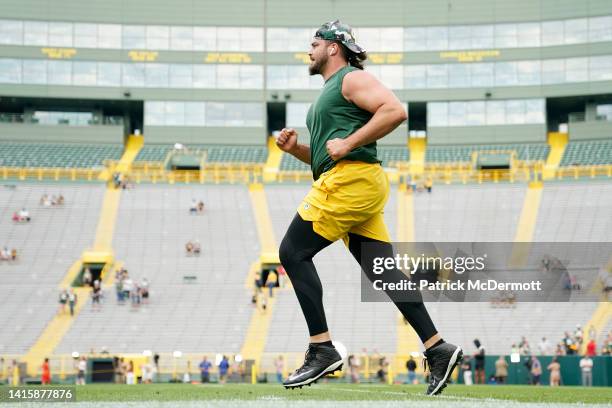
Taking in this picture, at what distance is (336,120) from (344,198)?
0.52 metres

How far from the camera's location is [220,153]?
60.8m

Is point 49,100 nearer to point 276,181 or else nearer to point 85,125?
point 85,125

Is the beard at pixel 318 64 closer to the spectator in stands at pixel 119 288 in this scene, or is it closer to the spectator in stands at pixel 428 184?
the spectator in stands at pixel 119 288

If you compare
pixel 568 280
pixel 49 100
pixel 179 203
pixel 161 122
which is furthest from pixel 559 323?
pixel 49 100

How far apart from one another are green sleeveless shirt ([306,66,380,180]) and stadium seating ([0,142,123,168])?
168 ft

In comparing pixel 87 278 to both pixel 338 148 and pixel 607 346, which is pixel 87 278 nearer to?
pixel 607 346

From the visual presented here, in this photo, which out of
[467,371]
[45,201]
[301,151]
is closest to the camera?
[301,151]

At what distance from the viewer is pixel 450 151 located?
59.8 metres

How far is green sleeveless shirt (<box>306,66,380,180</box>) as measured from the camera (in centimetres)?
623

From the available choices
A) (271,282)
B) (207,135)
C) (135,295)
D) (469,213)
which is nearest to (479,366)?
(271,282)

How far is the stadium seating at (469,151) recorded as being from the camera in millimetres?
Result: 57969

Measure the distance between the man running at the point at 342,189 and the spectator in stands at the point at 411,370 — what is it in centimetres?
2146

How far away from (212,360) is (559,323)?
12.8 m

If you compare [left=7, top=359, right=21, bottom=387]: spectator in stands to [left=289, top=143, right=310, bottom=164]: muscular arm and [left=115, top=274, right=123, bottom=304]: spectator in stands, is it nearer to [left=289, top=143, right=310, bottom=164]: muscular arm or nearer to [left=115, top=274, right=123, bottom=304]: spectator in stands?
[left=115, top=274, right=123, bottom=304]: spectator in stands
